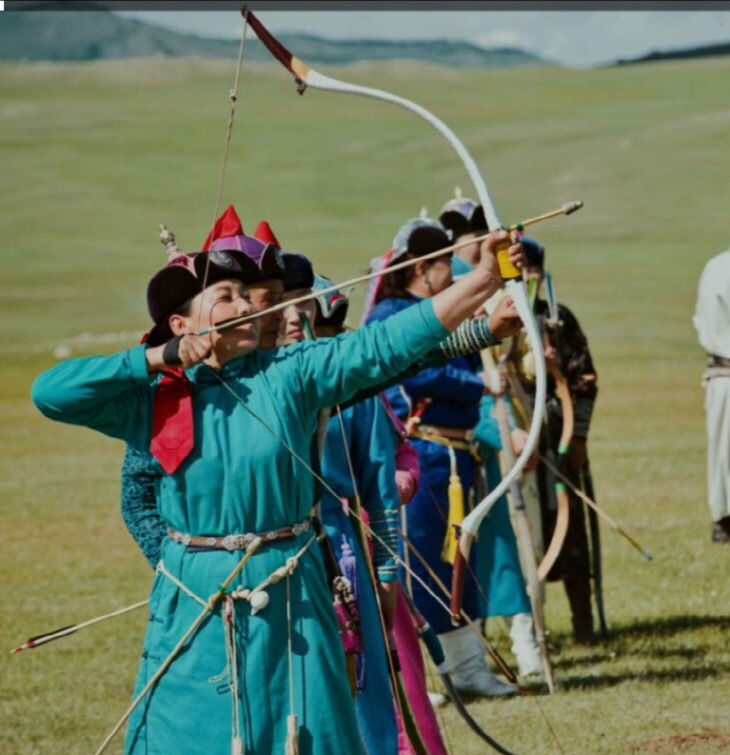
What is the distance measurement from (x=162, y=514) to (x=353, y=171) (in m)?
43.0

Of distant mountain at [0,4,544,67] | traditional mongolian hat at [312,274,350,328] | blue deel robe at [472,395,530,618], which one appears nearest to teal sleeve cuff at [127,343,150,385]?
traditional mongolian hat at [312,274,350,328]

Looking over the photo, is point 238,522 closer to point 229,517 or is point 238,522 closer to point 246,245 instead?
point 229,517

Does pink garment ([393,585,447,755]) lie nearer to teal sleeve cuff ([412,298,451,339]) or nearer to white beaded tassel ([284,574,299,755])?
white beaded tassel ([284,574,299,755])

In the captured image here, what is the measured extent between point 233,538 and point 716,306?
571 cm

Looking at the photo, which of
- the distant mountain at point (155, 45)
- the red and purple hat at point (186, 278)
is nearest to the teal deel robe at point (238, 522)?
the red and purple hat at point (186, 278)

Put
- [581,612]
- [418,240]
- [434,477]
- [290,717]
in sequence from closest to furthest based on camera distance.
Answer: [290,717]
[418,240]
[434,477]
[581,612]

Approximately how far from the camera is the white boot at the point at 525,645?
318 inches

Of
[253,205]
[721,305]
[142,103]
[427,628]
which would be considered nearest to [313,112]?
[142,103]

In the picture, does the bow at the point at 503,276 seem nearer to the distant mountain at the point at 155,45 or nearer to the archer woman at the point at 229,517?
the archer woman at the point at 229,517

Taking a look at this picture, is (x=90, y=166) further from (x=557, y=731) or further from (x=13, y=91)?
(x=557, y=731)

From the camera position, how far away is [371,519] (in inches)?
216

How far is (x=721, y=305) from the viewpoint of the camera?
956 cm

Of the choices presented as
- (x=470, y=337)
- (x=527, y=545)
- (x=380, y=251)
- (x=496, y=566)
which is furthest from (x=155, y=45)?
(x=470, y=337)

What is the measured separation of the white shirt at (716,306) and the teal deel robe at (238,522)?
218 inches
